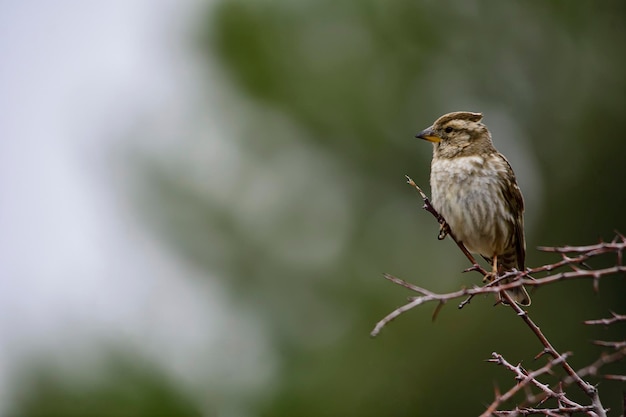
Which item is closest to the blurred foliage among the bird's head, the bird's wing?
the bird's wing

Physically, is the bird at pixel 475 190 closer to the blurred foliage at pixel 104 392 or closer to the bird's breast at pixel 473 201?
the bird's breast at pixel 473 201

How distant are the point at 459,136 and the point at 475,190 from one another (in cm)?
31

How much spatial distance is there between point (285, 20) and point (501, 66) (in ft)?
10.8

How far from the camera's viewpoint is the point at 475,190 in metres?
5.05

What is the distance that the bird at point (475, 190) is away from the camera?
5.03 metres

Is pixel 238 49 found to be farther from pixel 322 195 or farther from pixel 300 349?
pixel 300 349

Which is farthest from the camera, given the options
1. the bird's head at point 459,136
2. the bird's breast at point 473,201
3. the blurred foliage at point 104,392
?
the blurred foliage at point 104,392

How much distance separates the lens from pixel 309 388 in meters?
12.6

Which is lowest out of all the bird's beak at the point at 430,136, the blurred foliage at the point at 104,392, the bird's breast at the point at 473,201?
the bird's breast at the point at 473,201

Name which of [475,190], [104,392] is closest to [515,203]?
[475,190]

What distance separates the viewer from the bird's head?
16.9ft

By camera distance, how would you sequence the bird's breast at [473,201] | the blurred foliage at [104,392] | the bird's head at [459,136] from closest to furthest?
the bird's breast at [473,201] → the bird's head at [459,136] → the blurred foliage at [104,392]

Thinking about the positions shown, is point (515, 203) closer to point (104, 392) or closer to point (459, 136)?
point (459, 136)

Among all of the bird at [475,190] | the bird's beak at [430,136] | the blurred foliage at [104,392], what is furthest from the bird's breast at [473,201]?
the blurred foliage at [104,392]
